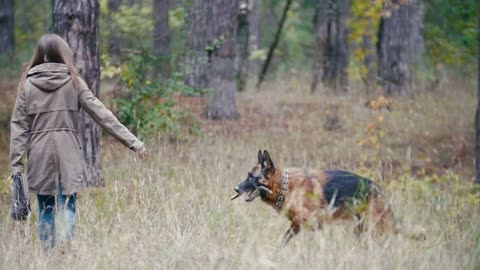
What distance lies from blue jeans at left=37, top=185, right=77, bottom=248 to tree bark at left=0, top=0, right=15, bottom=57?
733 inches

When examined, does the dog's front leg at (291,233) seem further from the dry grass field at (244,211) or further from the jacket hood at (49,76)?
the jacket hood at (49,76)

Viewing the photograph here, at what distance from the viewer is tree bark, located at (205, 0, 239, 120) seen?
14789 mm

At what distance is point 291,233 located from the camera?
7.06 meters

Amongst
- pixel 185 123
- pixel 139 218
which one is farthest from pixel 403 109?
pixel 139 218

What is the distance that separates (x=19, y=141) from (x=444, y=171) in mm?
7940

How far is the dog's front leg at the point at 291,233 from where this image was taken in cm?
681

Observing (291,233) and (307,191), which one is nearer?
(291,233)

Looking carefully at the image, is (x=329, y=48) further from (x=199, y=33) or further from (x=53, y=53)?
(x=53, y=53)

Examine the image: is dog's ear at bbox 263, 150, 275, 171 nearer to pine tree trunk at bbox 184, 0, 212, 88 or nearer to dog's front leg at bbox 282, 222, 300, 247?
dog's front leg at bbox 282, 222, 300, 247

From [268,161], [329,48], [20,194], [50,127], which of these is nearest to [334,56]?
[329,48]

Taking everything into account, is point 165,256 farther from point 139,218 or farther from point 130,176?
point 130,176

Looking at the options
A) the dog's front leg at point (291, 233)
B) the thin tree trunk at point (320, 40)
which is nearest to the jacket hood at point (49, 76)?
the dog's front leg at point (291, 233)

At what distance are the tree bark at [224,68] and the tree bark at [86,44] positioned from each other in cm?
544

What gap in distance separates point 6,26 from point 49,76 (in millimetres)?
19358
